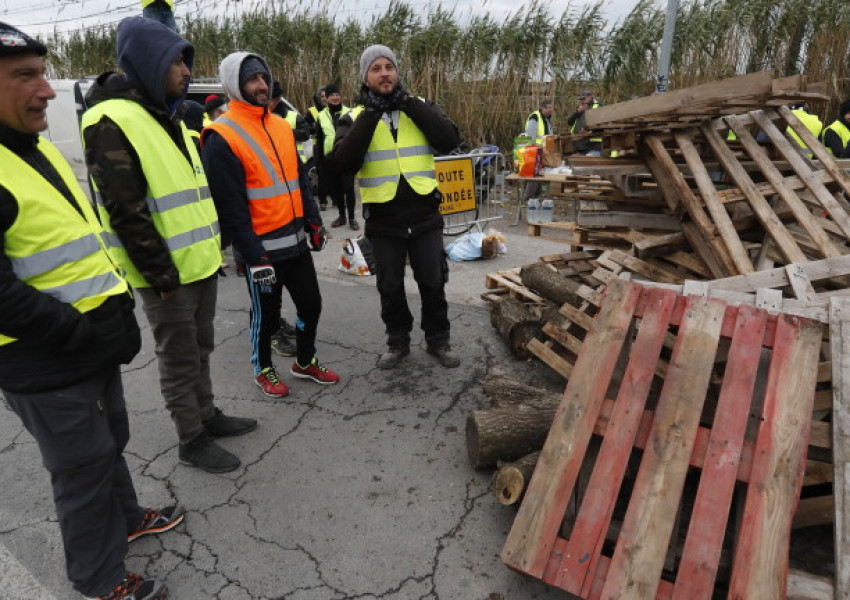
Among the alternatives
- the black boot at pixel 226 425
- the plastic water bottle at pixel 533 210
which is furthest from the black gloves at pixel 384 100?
the plastic water bottle at pixel 533 210

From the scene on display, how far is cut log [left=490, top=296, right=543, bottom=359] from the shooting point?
4.19m

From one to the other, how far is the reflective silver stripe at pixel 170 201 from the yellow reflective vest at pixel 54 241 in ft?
1.57

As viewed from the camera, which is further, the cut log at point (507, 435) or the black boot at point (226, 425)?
the black boot at point (226, 425)

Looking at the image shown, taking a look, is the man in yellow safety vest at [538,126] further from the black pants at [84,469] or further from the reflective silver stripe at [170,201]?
the black pants at [84,469]

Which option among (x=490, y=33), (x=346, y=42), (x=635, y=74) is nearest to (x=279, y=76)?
(x=346, y=42)

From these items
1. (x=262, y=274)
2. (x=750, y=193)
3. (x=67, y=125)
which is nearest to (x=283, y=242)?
(x=262, y=274)

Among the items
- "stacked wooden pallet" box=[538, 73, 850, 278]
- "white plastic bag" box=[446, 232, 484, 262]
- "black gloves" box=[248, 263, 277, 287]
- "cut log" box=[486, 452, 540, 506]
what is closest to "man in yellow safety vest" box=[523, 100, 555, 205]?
"white plastic bag" box=[446, 232, 484, 262]

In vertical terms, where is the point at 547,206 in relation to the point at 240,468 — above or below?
above

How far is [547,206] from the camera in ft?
29.3

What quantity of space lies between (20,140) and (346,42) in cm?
1399

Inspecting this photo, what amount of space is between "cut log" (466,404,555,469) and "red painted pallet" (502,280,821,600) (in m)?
0.45

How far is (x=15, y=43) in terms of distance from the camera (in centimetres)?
168

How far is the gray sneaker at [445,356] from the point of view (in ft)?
13.6

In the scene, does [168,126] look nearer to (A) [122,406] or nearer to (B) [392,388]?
(A) [122,406]
